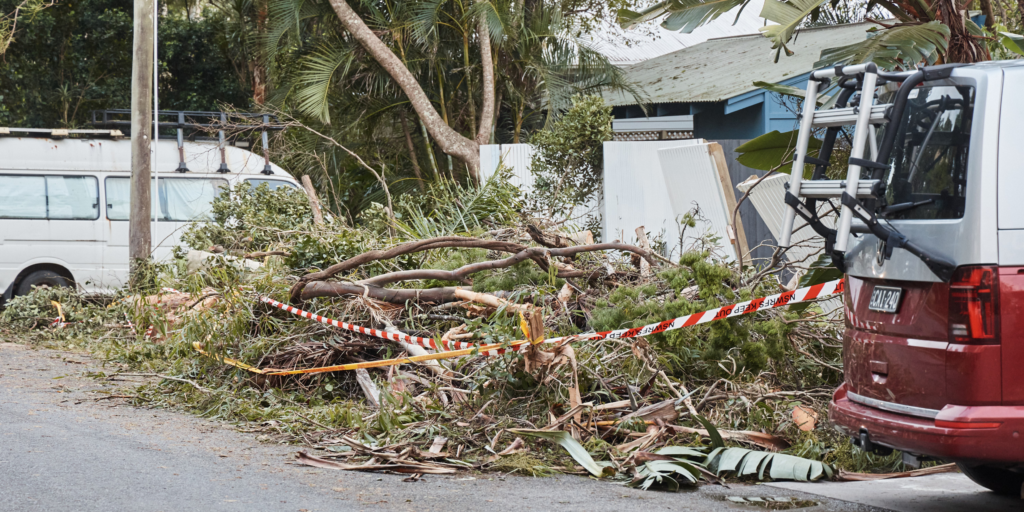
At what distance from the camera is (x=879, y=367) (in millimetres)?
3934

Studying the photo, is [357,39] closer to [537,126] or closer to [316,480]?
[537,126]

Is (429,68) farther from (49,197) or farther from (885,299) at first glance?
(885,299)

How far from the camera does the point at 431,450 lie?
5273 mm

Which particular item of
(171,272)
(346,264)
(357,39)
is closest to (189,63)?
(357,39)

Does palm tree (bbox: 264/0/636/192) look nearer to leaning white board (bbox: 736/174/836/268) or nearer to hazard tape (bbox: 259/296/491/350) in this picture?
leaning white board (bbox: 736/174/836/268)

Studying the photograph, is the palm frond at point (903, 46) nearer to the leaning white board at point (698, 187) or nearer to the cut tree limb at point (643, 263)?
the cut tree limb at point (643, 263)

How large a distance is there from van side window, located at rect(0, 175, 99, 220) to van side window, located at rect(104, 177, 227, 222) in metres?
0.31

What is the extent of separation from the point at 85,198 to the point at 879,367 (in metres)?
12.0

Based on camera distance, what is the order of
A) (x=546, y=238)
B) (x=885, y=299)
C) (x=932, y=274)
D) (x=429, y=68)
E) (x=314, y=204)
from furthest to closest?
(x=429, y=68) → (x=314, y=204) → (x=546, y=238) → (x=885, y=299) → (x=932, y=274)

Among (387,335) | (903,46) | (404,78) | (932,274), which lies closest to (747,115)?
(404,78)

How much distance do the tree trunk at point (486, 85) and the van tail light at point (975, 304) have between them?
13.0 meters

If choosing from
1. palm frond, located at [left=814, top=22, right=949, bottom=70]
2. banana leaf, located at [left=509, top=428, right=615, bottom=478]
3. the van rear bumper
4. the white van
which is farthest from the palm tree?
the van rear bumper

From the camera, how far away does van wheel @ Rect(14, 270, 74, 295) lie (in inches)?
492

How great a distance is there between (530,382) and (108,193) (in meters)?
9.58
